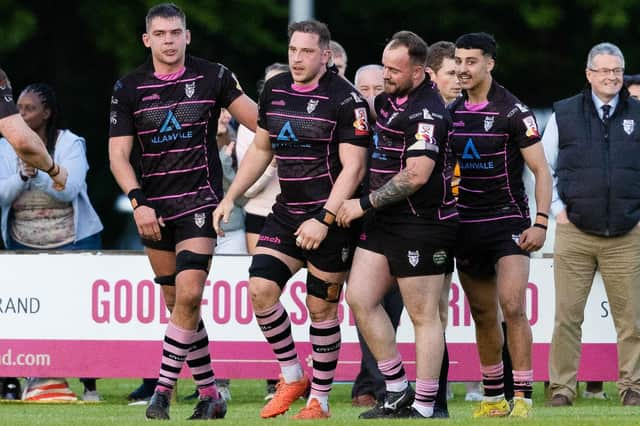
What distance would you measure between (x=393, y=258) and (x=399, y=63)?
3.84 feet

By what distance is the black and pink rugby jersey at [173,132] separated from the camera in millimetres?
10641

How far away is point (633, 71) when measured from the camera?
25234mm

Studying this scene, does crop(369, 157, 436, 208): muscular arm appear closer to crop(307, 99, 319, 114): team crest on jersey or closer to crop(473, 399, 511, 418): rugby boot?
crop(307, 99, 319, 114): team crest on jersey

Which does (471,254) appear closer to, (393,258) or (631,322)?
(393,258)

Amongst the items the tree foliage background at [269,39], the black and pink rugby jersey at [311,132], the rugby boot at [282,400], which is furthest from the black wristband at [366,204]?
the tree foliage background at [269,39]

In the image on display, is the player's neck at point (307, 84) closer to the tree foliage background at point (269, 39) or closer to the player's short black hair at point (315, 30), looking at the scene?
the player's short black hair at point (315, 30)

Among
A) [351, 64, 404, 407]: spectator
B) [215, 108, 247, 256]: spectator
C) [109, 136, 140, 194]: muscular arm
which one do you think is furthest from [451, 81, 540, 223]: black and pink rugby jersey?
[215, 108, 247, 256]: spectator

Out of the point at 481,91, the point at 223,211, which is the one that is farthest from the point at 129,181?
the point at 481,91

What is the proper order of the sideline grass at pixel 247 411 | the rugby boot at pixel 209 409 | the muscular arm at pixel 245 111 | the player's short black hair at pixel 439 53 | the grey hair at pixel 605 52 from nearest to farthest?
1. the sideline grass at pixel 247 411
2. the rugby boot at pixel 209 409
3. the muscular arm at pixel 245 111
4. the player's short black hair at pixel 439 53
5. the grey hair at pixel 605 52

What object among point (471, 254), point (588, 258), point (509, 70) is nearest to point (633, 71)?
point (509, 70)

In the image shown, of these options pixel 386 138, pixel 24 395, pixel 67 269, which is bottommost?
pixel 24 395

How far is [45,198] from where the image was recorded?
13.4 meters

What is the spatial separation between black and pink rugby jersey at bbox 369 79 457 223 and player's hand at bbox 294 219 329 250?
40 cm

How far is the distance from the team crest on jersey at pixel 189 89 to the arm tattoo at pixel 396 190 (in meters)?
1.35
